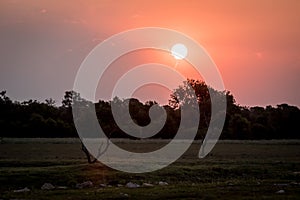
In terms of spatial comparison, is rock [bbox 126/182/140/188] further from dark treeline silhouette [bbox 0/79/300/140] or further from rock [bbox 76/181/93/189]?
dark treeline silhouette [bbox 0/79/300/140]

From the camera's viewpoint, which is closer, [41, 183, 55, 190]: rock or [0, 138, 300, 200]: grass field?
[0, 138, 300, 200]: grass field

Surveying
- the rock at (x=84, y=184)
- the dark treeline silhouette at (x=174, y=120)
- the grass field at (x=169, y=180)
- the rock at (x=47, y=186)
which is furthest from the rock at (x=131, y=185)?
the dark treeline silhouette at (x=174, y=120)

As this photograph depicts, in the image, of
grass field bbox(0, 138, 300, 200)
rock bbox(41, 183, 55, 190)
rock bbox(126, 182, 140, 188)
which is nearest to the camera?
grass field bbox(0, 138, 300, 200)

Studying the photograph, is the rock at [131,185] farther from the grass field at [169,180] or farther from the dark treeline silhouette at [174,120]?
the dark treeline silhouette at [174,120]

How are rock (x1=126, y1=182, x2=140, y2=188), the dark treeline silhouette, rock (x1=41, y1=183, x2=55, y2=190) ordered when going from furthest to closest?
the dark treeline silhouette, rock (x1=126, y1=182, x2=140, y2=188), rock (x1=41, y1=183, x2=55, y2=190)

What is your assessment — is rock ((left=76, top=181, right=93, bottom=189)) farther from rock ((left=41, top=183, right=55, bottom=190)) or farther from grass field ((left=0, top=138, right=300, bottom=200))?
rock ((left=41, top=183, right=55, bottom=190))

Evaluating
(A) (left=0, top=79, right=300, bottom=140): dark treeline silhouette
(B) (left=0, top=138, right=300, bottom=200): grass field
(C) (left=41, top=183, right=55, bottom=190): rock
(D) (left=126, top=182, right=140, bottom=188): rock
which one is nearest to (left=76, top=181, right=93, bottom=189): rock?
(B) (left=0, top=138, right=300, bottom=200): grass field

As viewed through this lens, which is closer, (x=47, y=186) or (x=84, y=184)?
(x=47, y=186)

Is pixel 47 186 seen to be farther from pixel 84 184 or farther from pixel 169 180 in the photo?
pixel 169 180

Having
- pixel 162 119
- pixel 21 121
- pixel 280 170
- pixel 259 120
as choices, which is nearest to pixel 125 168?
pixel 280 170

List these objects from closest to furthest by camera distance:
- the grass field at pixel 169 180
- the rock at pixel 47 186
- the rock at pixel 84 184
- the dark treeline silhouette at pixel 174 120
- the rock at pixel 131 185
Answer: the grass field at pixel 169 180 → the rock at pixel 47 186 → the rock at pixel 131 185 → the rock at pixel 84 184 → the dark treeline silhouette at pixel 174 120

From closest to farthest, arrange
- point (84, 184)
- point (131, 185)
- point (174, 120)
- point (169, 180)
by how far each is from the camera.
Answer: point (131, 185), point (84, 184), point (169, 180), point (174, 120)

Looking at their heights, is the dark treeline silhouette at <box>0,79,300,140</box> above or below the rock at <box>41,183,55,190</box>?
above

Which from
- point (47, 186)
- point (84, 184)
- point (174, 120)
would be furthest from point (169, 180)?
point (174, 120)
